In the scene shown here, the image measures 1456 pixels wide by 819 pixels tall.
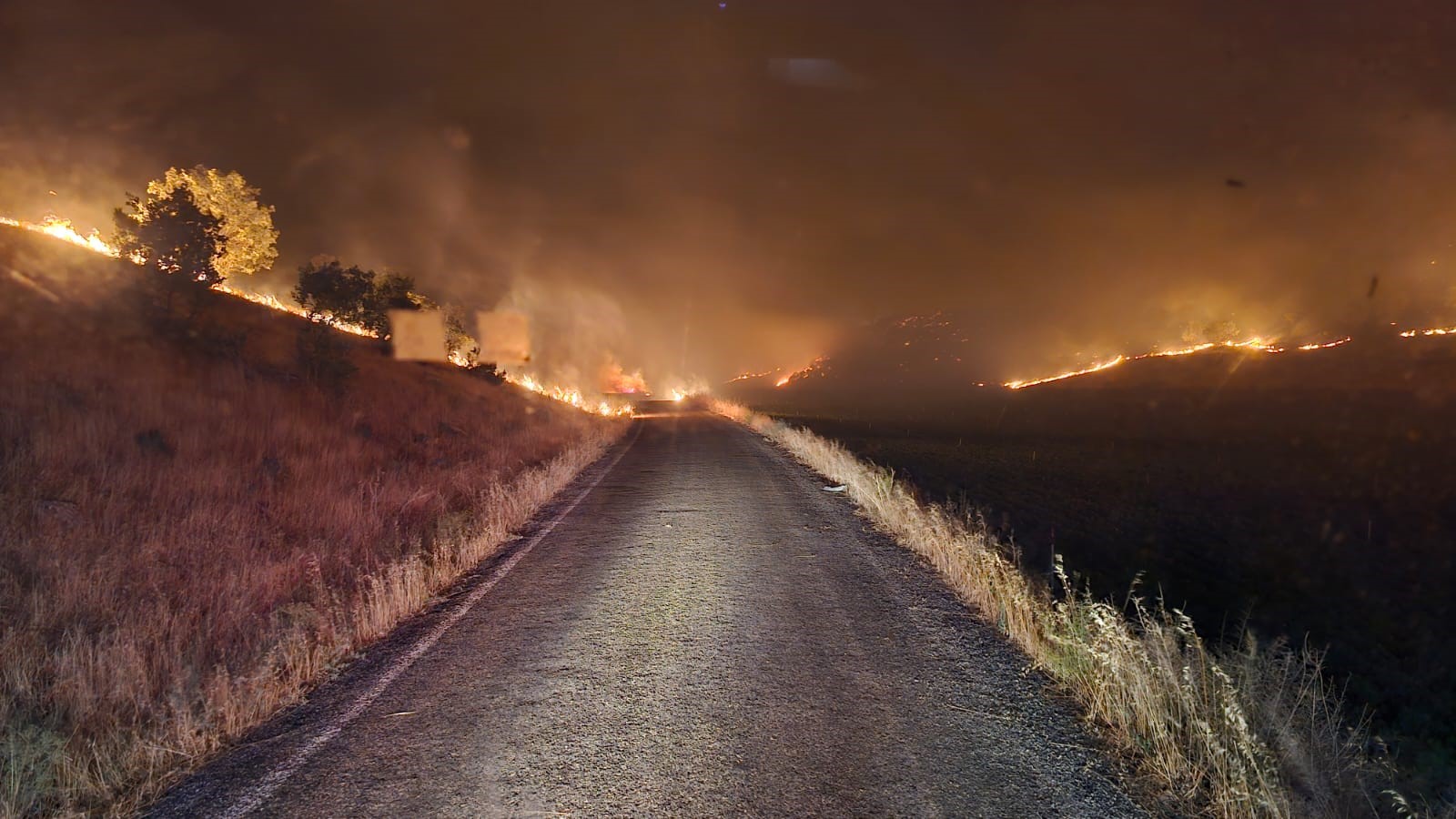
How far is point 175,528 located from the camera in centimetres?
720

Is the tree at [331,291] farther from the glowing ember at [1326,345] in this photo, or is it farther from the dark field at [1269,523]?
the glowing ember at [1326,345]

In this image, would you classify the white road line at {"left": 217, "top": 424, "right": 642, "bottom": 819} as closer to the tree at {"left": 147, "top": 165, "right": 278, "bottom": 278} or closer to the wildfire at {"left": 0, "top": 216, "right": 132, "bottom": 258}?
the wildfire at {"left": 0, "top": 216, "right": 132, "bottom": 258}

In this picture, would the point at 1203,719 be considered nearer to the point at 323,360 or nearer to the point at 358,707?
the point at 358,707

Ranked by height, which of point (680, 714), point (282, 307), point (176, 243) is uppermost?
point (282, 307)

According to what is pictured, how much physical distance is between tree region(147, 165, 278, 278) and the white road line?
33.7 metres

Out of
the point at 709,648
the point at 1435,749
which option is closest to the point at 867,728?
the point at 709,648

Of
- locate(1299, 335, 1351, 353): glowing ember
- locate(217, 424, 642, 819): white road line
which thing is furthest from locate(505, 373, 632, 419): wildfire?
locate(1299, 335, 1351, 353): glowing ember

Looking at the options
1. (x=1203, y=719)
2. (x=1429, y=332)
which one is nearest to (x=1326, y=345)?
(x=1429, y=332)

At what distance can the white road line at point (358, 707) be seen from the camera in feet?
10.1

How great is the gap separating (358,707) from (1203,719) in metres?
5.49

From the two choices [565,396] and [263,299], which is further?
[565,396]

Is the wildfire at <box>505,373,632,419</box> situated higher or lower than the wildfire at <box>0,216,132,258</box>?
lower

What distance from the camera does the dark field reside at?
386 inches

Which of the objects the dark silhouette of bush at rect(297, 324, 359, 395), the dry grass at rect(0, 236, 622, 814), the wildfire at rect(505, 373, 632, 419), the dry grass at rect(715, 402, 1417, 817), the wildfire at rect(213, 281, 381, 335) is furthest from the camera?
the wildfire at rect(505, 373, 632, 419)
